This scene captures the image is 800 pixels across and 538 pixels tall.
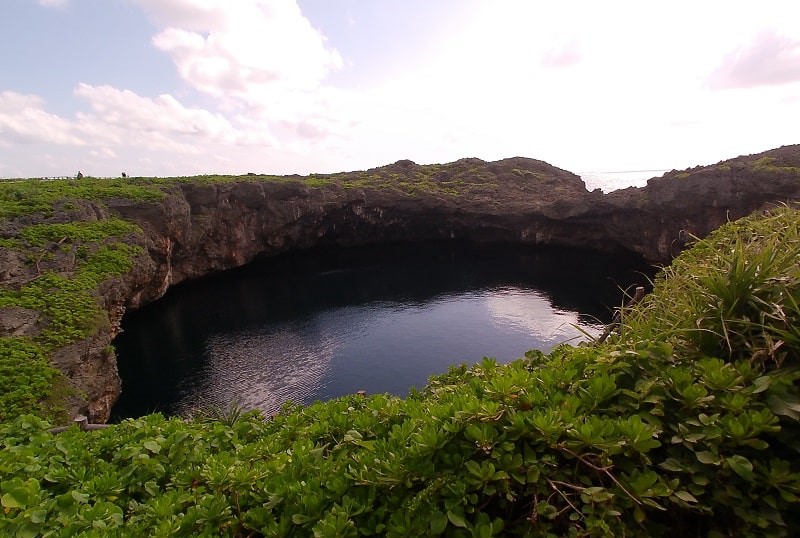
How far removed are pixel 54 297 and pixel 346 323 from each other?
1805 centimetres

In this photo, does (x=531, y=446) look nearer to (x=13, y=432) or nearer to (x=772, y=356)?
(x=772, y=356)

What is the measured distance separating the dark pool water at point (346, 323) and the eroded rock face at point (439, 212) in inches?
116

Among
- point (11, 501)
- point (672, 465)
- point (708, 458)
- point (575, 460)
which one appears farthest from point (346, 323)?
point (708, 458)

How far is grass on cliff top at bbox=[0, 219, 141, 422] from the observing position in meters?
12.1

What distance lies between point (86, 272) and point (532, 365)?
73.4ft

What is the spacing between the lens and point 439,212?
2083 inches

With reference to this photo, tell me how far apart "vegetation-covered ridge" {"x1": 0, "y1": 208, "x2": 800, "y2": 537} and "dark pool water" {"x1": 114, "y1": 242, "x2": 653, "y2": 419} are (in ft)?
55.8

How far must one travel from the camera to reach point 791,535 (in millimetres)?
2047

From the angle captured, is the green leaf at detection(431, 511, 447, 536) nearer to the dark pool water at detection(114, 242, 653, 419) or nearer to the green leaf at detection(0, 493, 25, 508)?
the green leaf at detection(0, 493, 25, 508)

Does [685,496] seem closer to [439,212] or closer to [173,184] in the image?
[173,184]

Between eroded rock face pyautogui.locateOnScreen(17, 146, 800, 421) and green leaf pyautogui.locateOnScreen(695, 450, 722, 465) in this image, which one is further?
eroded rock face pyautogui.locateOnScreen(17, 146, 800, 421)

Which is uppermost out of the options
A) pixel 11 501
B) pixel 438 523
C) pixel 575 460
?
pixel 575 460

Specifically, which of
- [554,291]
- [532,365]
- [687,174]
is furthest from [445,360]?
[687,174]

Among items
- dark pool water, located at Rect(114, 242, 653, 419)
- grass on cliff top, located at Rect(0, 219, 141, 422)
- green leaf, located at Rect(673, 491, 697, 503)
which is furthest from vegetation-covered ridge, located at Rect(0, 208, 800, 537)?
dark pool water, located at Rect(114, 242, 653, 419)
